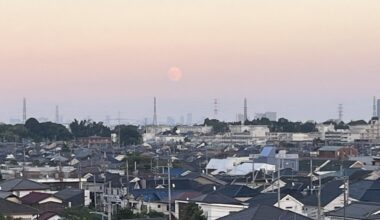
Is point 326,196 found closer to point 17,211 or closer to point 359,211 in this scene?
point 359,211

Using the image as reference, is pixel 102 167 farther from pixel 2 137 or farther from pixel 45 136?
pixel 45 136

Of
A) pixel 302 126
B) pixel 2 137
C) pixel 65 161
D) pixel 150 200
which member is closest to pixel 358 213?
pixel 150 200

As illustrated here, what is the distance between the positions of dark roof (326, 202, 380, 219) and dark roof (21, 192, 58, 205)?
7147 millimetres

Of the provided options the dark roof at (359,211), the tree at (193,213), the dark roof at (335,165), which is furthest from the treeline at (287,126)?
the dark roof at (359,211)

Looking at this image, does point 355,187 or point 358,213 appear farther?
point 355,187

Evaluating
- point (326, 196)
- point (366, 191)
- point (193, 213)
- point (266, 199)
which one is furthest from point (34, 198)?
point (366, 191)

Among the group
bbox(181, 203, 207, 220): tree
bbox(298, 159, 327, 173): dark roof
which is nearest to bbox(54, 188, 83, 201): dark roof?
bbox(181, 203, 207, 220): tree

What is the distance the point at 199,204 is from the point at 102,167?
A: 45.9 feet

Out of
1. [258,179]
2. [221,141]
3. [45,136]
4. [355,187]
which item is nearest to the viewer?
[355,187]

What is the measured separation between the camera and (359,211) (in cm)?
1231

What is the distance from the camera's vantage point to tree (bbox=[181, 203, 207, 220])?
46.6ft

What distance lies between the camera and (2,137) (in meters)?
51.6

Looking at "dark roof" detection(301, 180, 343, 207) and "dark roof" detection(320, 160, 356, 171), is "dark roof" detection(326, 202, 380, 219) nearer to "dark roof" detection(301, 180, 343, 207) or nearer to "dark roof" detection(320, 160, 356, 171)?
"dark roof" detection(301, 180, 343, 207)

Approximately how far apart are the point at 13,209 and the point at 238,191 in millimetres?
5546
